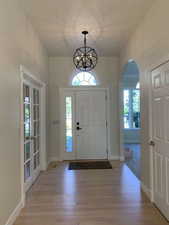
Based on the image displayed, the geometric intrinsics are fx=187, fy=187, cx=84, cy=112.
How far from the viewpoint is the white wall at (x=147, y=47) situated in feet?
8.26

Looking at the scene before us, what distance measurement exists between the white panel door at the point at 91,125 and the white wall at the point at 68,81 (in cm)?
31

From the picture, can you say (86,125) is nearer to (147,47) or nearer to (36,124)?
(36,124)

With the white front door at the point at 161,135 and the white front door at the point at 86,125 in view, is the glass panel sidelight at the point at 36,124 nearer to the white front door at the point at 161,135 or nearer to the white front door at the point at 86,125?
the white front door at the point at 86,125

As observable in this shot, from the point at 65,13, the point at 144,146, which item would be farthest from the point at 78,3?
the point at 144,146

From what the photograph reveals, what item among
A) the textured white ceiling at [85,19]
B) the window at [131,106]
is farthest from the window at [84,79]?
the window at [131,106]

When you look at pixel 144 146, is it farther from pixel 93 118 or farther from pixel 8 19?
pixel 8 19

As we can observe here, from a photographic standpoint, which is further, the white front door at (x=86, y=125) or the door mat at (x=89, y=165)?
the white front door at (x=86, y=125)

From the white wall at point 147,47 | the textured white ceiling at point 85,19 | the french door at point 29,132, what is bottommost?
the french door at point 29,132

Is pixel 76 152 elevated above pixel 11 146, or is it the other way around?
pixel 11 146

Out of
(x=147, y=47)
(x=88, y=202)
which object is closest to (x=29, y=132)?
(x=88, y=202)

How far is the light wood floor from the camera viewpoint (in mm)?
2506

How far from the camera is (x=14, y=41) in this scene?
2.59 meters

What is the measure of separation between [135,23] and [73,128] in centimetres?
338

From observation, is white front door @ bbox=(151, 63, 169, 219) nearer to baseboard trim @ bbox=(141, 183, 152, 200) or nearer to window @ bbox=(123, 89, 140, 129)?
baseboard trim @ bbox=(141, 183, 152, 200)
